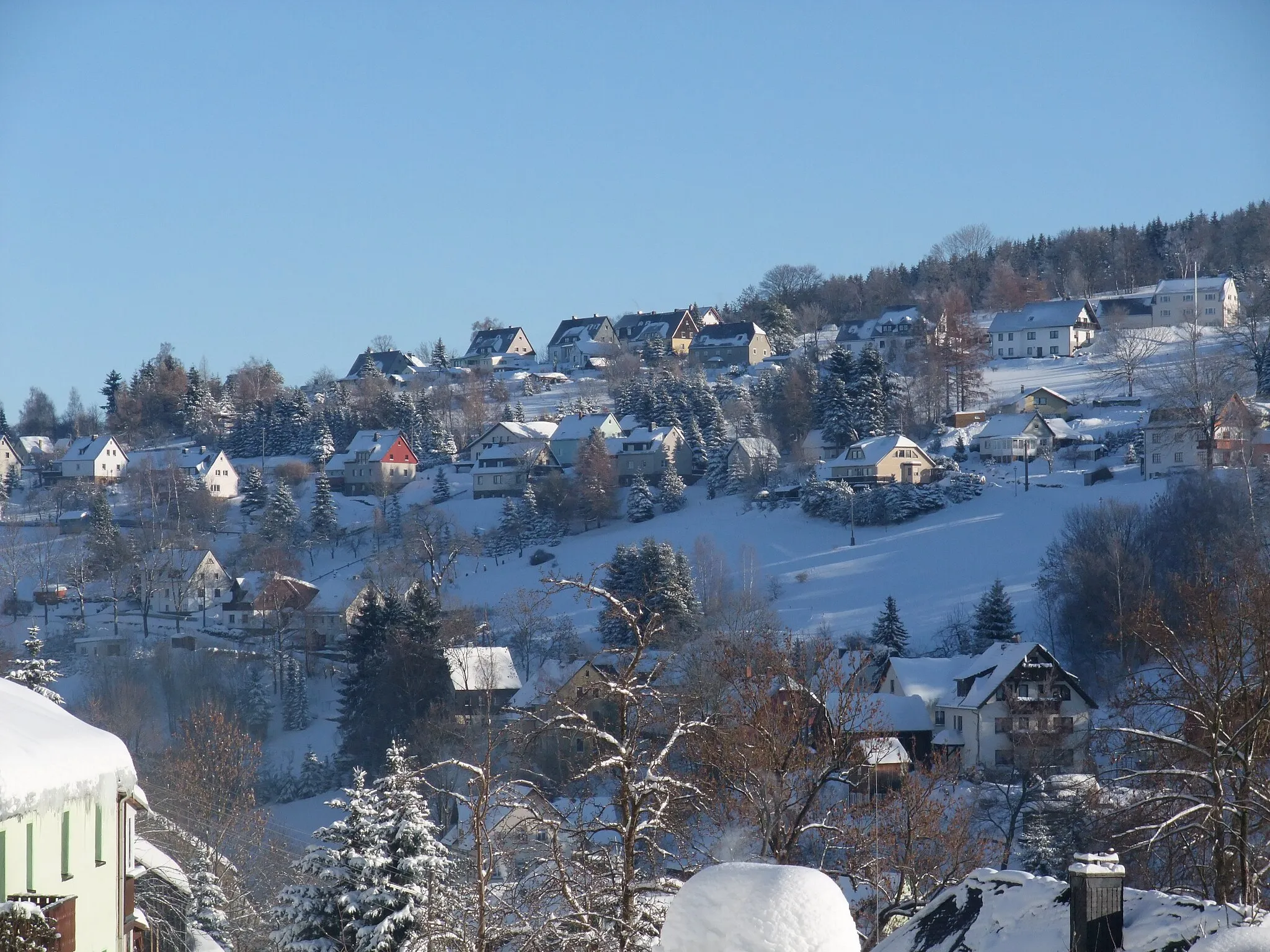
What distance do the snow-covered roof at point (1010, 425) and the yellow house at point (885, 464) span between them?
3953mm

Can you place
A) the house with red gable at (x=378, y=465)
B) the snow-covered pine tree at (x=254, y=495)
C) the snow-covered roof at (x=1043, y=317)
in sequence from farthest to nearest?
the snow-covered roof at (x=1043, y=317), the house with red gable at (x=378, y=465), the snow-covered pine tree at (x=254, y=495)

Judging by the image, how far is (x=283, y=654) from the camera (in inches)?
2172

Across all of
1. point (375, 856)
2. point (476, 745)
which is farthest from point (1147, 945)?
point (476, 745)

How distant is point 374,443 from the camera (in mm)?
90000

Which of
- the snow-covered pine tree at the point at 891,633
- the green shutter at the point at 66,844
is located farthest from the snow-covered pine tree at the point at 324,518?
the green shutter at the point at 66,844

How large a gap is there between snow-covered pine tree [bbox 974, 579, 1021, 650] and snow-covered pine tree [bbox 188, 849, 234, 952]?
1248 inches

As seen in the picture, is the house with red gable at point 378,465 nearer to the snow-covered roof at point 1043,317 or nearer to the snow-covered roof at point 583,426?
the snow-covered roof at point 583,426

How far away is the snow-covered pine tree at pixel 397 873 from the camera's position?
1853 cm

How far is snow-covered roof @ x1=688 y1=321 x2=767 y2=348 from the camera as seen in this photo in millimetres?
115125

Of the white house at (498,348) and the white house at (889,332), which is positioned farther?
the white house at (498,348)

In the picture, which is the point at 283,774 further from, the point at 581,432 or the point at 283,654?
the point at 581,432

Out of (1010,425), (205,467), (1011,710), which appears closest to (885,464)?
(1010,425)

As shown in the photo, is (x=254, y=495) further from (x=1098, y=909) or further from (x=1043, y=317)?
(x=1098, y=909)

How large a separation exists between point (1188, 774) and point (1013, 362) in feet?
286
